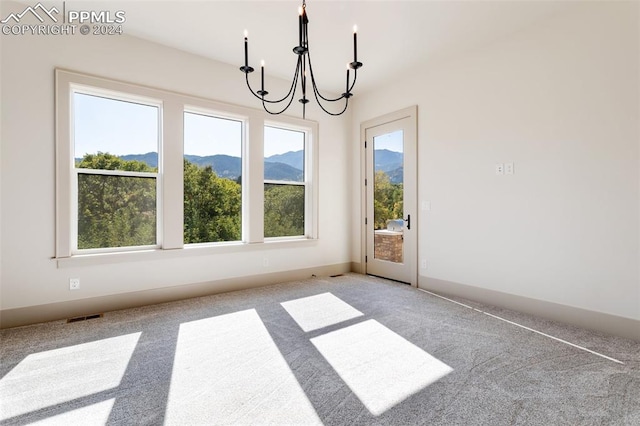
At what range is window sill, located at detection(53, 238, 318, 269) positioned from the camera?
9.97 ft

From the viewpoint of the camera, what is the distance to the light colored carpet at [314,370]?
1642 mm

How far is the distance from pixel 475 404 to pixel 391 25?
3.29 metres

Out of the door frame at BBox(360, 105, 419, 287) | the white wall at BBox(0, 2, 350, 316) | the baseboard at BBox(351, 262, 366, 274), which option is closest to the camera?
the white wall at BBox(0, 2, 350, 316)

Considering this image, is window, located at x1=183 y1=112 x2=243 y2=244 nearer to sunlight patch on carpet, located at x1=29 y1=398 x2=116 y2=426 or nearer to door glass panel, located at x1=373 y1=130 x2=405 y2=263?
door glass panel, located at x1=373 y1=130 x2=405 y2=263

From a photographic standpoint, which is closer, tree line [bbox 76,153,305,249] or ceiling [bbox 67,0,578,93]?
ceiling [bbox 67,0,578,93]

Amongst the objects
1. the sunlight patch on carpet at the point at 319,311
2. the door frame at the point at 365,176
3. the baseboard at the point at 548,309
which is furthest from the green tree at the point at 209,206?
the baseboard at the point at 548,309

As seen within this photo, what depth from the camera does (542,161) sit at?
304 centimetres

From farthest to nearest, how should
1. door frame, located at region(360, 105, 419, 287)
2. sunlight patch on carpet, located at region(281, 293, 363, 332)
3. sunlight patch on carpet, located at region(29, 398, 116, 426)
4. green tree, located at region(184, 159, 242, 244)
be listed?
door frame, located at region(360, 105, 419, 287) < green tree, located at region(184, 159, 242, 244) < sunlight patch on carpet, located at region(281, 293, 363, 332) < sunlight patch on carpet, located at region(29, 398, 116, 426)

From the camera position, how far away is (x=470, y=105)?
11.9ft

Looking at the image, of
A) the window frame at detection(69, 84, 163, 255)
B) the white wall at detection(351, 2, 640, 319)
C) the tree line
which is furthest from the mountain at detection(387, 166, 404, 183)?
the window frame at detection(69, 84, 163, 255)

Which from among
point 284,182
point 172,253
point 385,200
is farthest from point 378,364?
point 284,182

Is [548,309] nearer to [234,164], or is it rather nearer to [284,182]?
[284,182]

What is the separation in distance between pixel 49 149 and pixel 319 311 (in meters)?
3.08

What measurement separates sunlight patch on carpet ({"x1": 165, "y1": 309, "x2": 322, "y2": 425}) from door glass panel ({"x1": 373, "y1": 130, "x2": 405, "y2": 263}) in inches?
99.5
